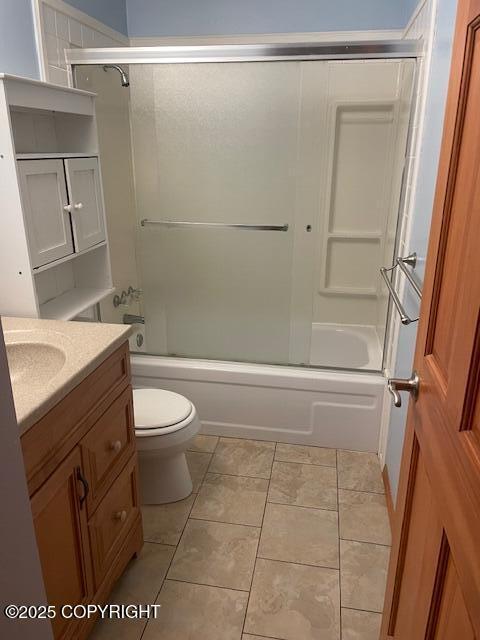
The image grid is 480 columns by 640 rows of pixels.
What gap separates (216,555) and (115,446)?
654mm

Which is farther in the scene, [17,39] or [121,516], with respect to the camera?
[17,39]

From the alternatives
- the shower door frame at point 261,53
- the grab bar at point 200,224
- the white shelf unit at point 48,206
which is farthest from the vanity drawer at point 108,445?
the shower door frame at point 261,53

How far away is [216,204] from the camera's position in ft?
8.79

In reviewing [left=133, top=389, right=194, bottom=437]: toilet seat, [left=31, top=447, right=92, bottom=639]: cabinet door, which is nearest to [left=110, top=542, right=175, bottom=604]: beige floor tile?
[left=31, top=447, right=92, bottom=639]: cabinet door

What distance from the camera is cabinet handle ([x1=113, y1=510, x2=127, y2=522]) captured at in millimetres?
1557

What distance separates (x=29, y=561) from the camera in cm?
67

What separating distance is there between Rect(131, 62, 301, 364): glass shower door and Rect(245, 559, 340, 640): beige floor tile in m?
1.08

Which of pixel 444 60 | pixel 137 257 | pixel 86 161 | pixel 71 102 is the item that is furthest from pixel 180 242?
Answer: pixel 444 60

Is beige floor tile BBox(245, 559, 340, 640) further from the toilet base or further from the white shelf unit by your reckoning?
the white shelf unit

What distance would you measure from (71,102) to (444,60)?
1.35m

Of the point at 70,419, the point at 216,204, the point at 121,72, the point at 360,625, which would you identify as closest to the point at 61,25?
the point at 121,72

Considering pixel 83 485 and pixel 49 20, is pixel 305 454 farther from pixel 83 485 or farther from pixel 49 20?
pixel 49 20

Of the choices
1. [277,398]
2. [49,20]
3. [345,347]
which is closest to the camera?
[49,20]

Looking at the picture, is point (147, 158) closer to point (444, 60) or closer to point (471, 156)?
point (444, 60)
